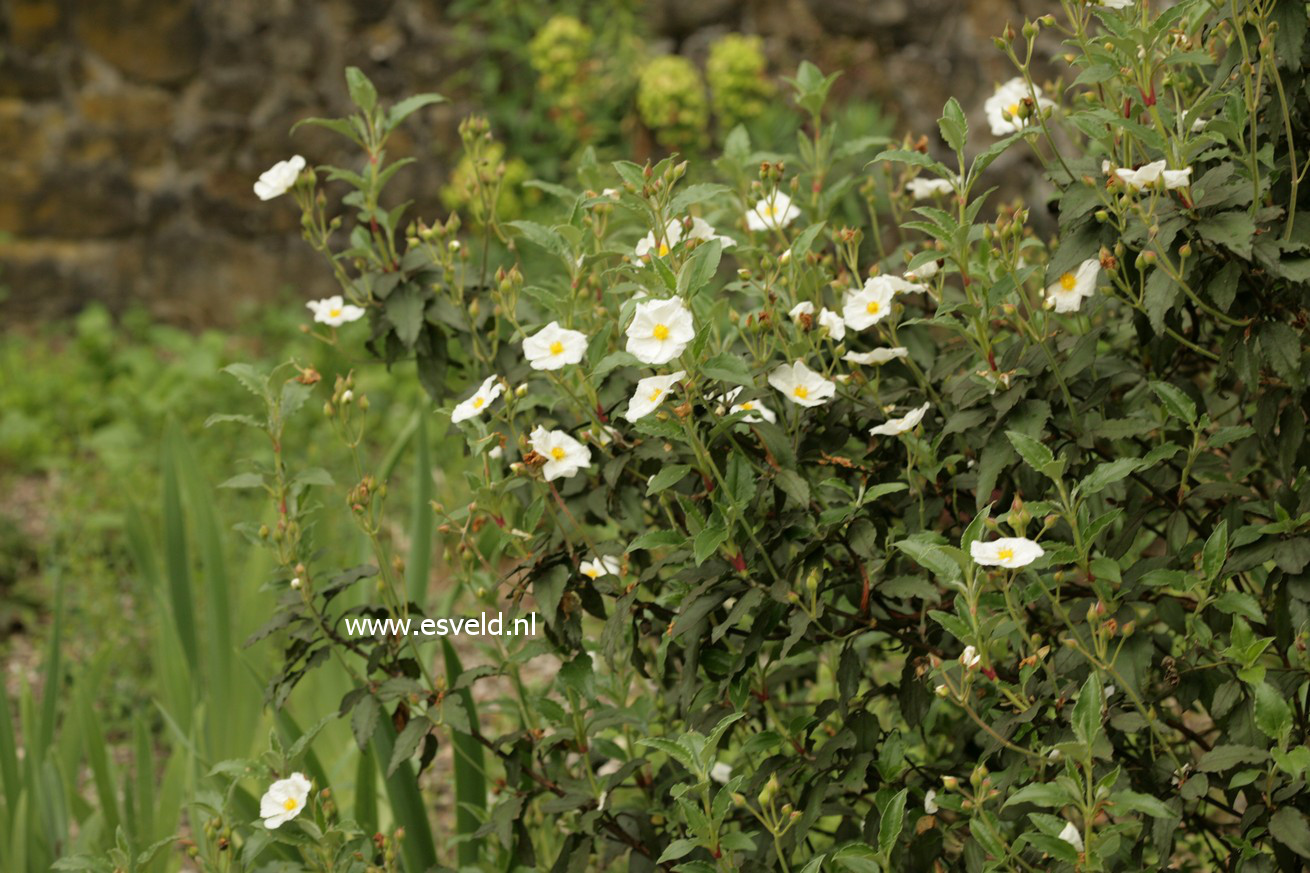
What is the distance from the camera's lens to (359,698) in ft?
4.54

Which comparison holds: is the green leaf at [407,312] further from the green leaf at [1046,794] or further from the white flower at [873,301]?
the green leaf at [1046,794]

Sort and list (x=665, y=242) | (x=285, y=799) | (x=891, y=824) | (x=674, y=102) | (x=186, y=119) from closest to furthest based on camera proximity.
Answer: (x=891, y=824) < (x=665, y=242) < (x=285, y=799) < (x=674, y=102) < (x=186, y=119)

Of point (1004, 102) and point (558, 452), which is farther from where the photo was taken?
point (1004, 102)

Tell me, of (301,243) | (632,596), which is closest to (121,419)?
(301,243)

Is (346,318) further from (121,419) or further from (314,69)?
(314,69)

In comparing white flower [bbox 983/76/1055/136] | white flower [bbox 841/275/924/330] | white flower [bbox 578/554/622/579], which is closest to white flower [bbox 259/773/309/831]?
white flower [bbox 578/554/622/579]

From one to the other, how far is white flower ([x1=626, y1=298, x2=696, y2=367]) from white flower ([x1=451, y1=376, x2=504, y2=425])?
0.65ft

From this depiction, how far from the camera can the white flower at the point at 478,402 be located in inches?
49.4

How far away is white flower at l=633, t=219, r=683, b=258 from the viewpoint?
3.97 feet

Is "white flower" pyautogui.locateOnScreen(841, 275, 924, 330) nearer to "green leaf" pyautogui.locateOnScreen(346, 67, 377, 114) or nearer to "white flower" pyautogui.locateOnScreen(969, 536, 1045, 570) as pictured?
"white flower" pyautogui.locateOnScreen(969, 536, 1045, 570)

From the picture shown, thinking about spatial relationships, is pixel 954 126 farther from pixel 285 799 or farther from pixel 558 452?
pixel 285 799

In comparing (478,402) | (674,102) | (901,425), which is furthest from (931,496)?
(674,102)

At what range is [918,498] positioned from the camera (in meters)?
1.25

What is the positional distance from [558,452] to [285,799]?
1.53 ft
